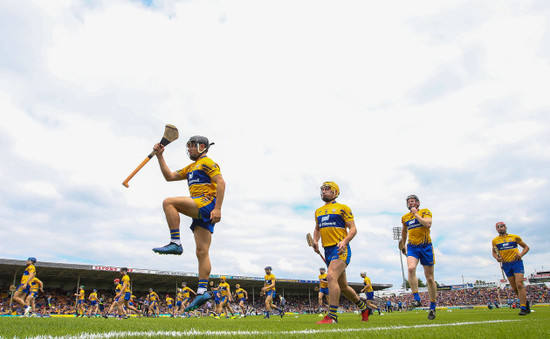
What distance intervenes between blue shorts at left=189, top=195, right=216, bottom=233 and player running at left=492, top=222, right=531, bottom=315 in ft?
30.1

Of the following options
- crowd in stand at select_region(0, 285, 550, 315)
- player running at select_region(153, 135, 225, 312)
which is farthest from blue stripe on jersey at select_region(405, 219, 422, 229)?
crowd in stand at select_region(0, 285, 550, 315)

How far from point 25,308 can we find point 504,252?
1632 cm

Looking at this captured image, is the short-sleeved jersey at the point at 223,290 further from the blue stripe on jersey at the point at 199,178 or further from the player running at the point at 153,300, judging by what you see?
the blue stripe on jersey at the point at 199,178

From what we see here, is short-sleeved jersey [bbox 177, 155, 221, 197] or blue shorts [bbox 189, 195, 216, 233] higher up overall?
short-sleeved jersey [bbox 177, 155, 221, 197]

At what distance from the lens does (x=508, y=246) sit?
10445 millimetres

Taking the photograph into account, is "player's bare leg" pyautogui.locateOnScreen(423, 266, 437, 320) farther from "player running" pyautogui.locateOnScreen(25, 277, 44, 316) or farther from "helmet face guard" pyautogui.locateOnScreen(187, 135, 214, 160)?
"player running" pyautogui.locateOnScreen(25, 277, 44, 316)

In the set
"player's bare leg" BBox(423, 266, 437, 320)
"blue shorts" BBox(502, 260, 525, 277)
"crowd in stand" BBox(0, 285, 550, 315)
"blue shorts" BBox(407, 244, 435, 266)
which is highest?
"blue shorts" BBox(407, 244, 435, 266)

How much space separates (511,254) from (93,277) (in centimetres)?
4525

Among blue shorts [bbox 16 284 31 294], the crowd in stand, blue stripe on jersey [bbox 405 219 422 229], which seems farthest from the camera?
the crowd in stand

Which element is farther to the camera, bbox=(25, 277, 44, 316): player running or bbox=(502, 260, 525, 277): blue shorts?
bbox=(25, 277, 44, 316): player running

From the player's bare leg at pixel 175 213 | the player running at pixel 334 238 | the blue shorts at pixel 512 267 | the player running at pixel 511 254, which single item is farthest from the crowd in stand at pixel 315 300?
the player's bare leg at pixel 175 213

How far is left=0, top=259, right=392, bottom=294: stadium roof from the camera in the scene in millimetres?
36081

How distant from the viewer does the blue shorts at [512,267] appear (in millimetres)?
10288

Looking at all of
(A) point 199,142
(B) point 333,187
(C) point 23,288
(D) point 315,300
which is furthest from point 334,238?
→ (D) point 315,300
